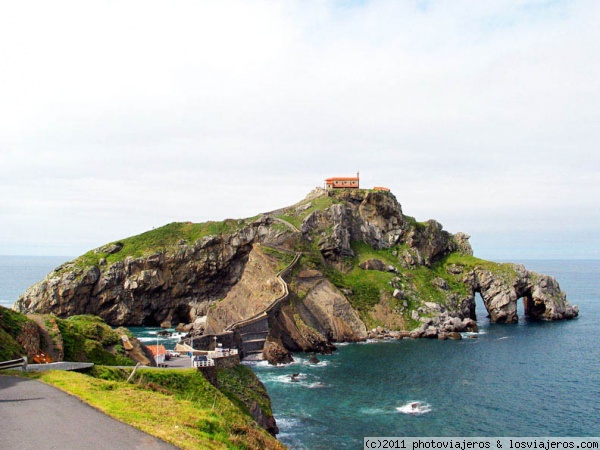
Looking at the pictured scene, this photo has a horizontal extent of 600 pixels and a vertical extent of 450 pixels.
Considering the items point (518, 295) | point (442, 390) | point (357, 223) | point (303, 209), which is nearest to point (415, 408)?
point (442, 390)

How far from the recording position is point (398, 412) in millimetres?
58969

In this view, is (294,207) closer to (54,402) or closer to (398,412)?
(398,412)

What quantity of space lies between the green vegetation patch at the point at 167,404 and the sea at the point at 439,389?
781 inches

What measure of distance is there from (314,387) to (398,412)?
14.5 m

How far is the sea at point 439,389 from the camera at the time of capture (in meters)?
54.2

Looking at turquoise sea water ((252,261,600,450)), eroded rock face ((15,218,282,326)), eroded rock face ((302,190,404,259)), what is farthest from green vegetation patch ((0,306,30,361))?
eroded rock face ((15,218,282,326))

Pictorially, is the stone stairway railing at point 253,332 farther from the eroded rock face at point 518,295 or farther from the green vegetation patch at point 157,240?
the eroded rock face at point 518,295

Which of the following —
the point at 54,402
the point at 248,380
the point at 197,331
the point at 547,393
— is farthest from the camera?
the point at 197,331

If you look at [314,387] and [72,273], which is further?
[72,273]

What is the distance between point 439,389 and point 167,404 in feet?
174

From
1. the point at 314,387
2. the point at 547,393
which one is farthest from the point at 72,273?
the point at 547,393

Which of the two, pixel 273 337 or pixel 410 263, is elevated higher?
pixel 410 263

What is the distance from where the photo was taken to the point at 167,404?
82.7 feet

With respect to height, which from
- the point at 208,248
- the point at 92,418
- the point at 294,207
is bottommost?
the point at 92,418
